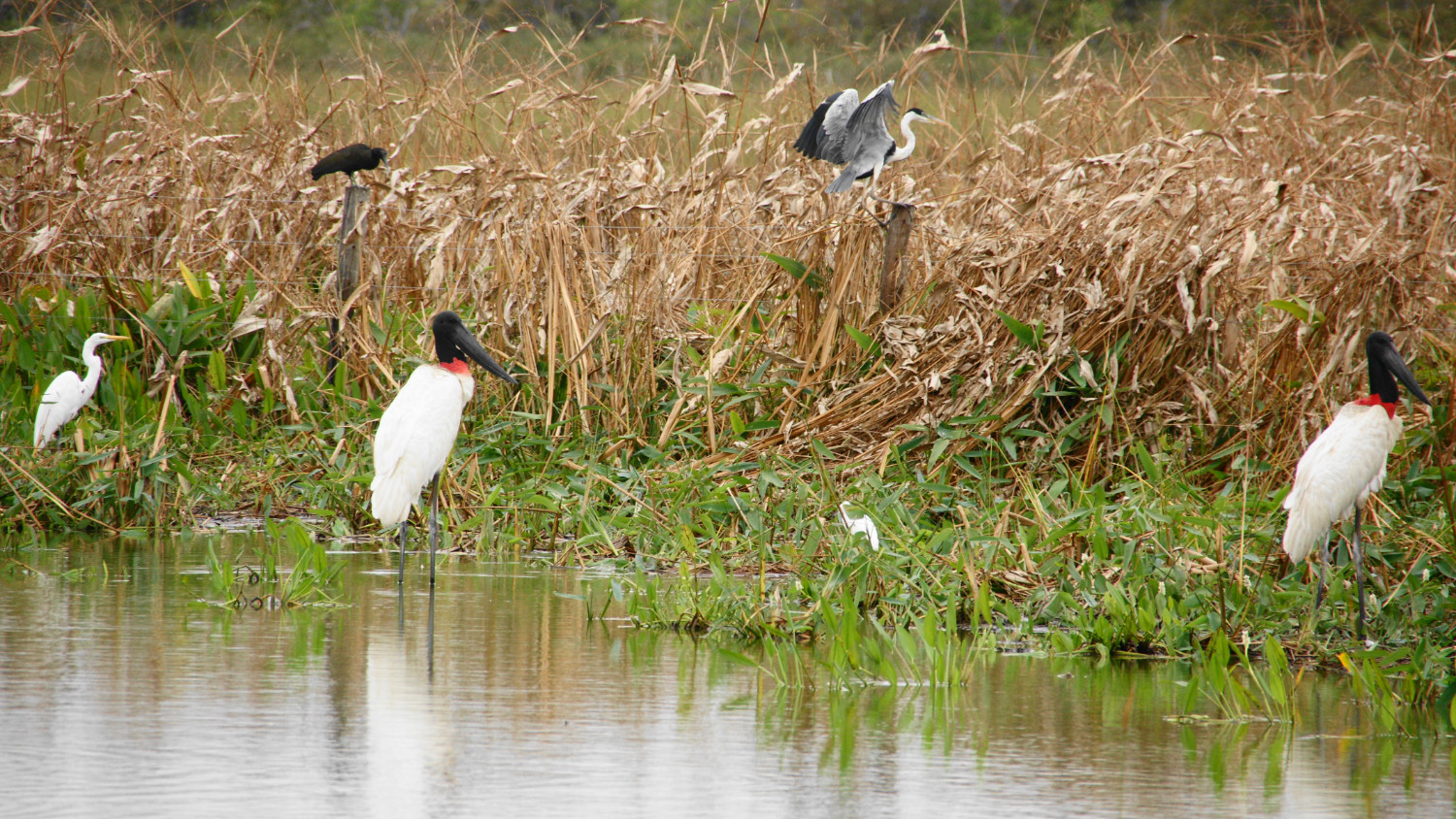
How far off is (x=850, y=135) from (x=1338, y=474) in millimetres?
3635

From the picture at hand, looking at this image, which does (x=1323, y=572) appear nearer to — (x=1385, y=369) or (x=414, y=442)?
(x=1385, y=369)

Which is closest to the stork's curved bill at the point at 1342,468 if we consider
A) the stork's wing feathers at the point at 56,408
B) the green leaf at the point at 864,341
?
the green leaf at the point at 864,341

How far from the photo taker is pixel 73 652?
527 cm

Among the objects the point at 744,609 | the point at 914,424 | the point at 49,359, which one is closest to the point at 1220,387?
the point at 914,424

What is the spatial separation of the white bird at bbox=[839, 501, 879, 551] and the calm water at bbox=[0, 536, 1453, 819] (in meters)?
1.04

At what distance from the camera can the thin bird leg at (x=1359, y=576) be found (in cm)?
579

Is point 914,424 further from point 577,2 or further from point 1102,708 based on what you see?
point 577,2

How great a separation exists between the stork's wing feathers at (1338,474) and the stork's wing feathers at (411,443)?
3.41 meters

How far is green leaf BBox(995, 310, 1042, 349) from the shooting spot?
787cm

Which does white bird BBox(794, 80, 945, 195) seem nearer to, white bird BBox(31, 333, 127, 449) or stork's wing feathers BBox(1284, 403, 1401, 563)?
stork's wing feathers BBox(1284, 403, 1401, 563)

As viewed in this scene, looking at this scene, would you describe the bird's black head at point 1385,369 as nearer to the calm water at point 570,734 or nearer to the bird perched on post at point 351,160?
the calm water at point 570,734

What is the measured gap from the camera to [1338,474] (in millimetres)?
5926

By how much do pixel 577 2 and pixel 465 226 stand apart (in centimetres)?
1942

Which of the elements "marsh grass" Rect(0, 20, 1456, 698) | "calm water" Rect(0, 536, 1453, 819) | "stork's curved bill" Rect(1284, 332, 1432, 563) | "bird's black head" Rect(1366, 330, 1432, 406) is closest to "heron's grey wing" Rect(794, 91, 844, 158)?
"marsh grass" Rect(0, 20, 1456, 698)
